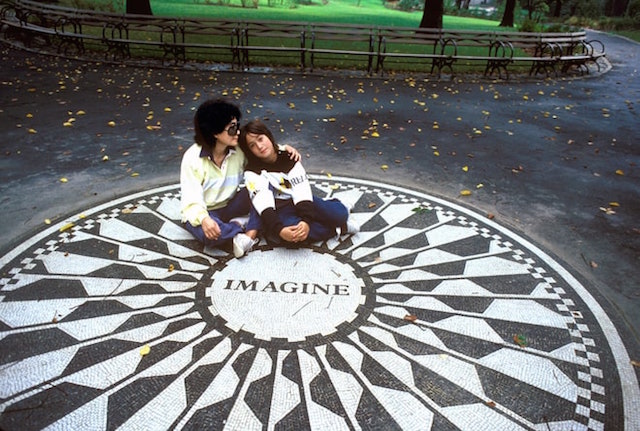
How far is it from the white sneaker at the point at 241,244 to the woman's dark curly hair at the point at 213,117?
0.96m

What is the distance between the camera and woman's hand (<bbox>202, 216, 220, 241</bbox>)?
4.41 m

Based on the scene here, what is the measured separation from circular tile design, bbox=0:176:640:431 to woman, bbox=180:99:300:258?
234 millimetres

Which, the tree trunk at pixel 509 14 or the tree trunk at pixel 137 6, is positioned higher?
the tree trunk at pixel 509 14

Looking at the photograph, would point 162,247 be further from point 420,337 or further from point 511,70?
point 511,70

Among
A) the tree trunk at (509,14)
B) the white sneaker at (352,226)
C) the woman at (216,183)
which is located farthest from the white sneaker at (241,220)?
the tree trunk at (509,14)

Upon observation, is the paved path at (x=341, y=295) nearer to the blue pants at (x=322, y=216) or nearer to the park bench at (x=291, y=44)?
the blue pants at (x=322, y=216)

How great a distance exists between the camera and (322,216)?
4.93m

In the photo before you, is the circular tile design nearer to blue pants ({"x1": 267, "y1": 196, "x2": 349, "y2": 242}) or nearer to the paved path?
the paved path

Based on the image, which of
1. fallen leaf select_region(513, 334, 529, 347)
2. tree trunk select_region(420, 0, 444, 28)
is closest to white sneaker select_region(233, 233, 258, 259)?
fallen leaf select_region(513, 334, 529, 347)

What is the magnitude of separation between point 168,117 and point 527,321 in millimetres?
7483

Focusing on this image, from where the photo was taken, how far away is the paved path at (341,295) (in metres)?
3.04

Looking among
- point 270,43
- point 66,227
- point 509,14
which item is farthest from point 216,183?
point 509,14

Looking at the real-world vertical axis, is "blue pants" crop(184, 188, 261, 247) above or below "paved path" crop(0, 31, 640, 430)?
above

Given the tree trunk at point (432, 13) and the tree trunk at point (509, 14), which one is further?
the tree trunk at point (509, 14)
